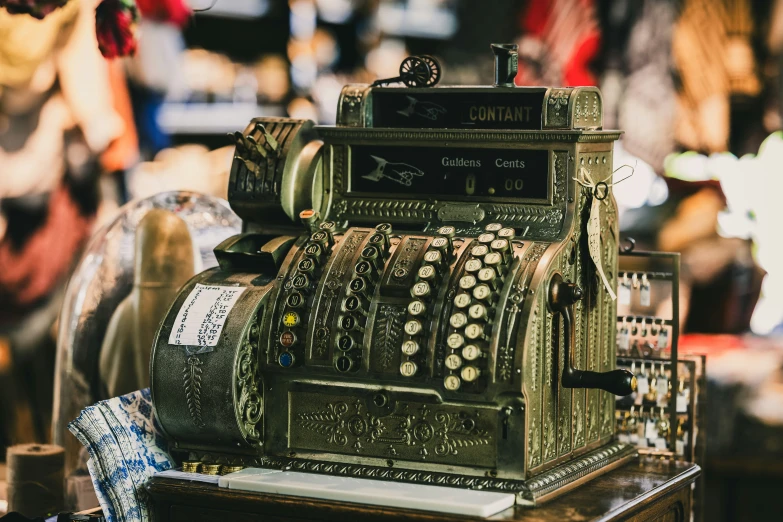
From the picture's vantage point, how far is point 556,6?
23.8ft

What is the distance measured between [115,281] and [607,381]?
1733 millimetres

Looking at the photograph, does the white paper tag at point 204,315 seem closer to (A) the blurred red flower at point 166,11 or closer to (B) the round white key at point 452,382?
(B) the round white key at point 452,382

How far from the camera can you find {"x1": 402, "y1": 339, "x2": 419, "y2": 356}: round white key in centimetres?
275

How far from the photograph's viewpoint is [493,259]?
9.00ft

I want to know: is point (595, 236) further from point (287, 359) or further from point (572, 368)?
point (287, 359)

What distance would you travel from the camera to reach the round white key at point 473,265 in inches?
109

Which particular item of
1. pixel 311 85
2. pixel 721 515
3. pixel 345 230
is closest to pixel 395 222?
pixel 345 230

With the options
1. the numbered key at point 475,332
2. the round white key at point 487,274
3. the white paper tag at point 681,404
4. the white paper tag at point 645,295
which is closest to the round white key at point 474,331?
→ the numbered key at point 475,332

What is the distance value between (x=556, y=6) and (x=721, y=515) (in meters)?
3.30

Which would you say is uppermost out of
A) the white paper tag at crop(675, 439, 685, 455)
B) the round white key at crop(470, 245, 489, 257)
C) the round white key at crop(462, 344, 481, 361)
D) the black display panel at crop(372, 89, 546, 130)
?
the black display panel at crop(372, 89, 546, 130)

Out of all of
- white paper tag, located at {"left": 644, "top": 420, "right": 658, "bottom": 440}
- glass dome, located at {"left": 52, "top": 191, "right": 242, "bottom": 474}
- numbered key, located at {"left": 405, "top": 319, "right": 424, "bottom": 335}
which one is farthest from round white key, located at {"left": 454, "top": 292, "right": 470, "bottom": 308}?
glass dome, located at {"left": 52, "top": 191, "right": 242, "bottom": 474}

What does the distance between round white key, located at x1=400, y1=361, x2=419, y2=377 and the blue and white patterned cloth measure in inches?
28.2

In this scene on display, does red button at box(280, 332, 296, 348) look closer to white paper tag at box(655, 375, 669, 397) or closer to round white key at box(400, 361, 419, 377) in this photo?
round white key at box(400, 361, 419, 377)

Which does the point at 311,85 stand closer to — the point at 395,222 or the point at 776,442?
the point at 776,442
